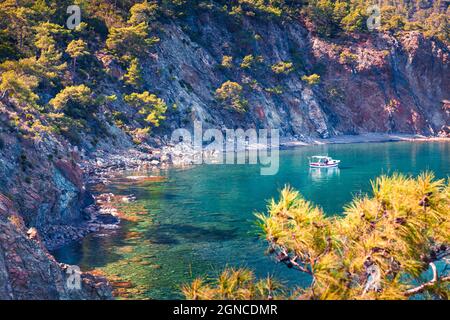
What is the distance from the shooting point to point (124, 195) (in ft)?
199

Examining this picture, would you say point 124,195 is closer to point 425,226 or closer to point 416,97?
point 425,226

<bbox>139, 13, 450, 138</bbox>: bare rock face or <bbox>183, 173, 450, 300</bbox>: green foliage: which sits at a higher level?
<bbox>139, 13, 450, 138</bbox>: bare rock face

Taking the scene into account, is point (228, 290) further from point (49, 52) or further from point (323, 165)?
point (49, 52)

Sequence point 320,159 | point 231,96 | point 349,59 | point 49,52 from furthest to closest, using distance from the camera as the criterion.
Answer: point 349,59, point 231,96, point 49,52, point 320,159

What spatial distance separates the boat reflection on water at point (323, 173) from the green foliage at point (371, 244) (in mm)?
63242

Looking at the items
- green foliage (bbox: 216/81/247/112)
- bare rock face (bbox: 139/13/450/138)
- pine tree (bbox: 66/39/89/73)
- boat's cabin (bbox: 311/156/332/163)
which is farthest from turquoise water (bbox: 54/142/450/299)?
bare rock face (bbox: 139/13/450/138)

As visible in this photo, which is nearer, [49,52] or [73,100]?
[73,100]

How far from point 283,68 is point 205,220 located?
3446 inches

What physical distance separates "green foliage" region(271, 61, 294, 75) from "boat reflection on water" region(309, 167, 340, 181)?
5240 centimetres

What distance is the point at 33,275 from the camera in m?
24.8

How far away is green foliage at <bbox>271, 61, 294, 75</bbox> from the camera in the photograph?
5162 inches

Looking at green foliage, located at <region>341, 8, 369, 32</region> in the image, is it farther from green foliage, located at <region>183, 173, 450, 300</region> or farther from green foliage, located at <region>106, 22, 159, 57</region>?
green foliage, located at <region>183, 173, 450, 300</region>

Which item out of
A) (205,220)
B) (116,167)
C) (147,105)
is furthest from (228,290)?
A: (147,105)
